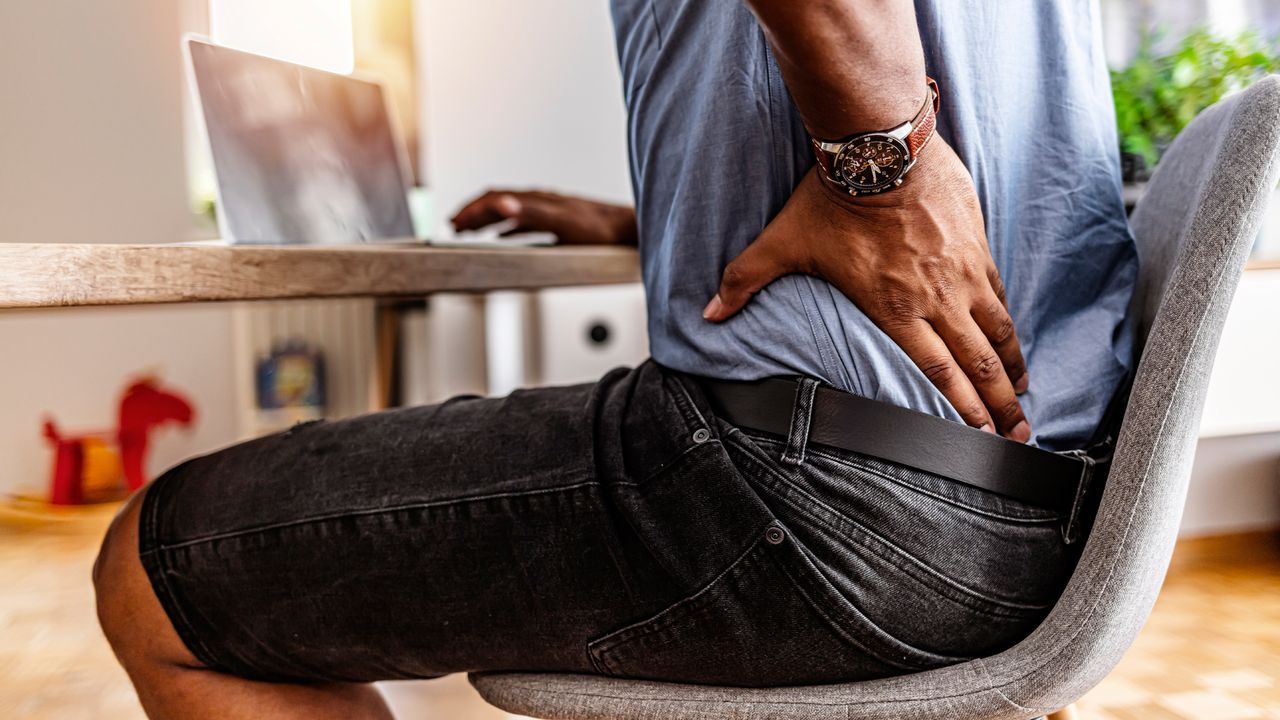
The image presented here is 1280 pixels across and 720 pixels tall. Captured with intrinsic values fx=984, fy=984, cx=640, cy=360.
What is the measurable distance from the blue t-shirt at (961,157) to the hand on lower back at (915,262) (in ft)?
0.04

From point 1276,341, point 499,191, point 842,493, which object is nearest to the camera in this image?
point 842,493

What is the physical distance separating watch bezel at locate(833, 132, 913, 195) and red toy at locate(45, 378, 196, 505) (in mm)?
3018

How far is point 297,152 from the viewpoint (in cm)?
100

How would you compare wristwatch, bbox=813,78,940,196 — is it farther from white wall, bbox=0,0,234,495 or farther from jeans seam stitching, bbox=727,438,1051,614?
white wall, bbox=0,0,234,495

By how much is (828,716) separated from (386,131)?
3.13 feet

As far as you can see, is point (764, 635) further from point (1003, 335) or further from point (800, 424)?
point (1003, 335)

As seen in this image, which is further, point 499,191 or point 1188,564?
point 1188,564

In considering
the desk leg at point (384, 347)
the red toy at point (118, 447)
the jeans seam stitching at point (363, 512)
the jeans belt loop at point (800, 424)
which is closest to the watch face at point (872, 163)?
the jeans belt loop at point (800, 424)

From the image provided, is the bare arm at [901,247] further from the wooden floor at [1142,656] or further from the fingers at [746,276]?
the wooden floor at [1142,656]

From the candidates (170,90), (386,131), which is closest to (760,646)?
(386,131)

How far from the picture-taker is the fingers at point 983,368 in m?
0.53

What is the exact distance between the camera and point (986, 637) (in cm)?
53

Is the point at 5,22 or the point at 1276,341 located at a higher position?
the point at 5,22

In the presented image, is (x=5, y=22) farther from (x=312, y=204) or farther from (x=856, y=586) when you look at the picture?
(x=856, y=586)
